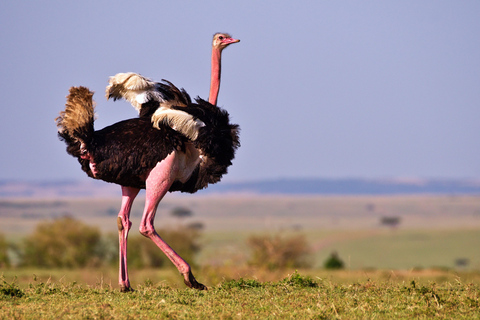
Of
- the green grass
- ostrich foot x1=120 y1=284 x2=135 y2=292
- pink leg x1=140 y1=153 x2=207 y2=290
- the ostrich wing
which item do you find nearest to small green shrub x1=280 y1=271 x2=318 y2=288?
the green grass

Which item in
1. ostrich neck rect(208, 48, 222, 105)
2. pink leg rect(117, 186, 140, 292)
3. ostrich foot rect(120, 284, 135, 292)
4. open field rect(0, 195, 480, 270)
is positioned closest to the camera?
ostrich foot rect(120, 284, 135, 292)

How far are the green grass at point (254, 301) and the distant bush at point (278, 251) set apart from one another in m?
22.3

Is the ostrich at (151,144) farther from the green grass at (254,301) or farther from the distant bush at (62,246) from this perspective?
the distant bush at (62,246)

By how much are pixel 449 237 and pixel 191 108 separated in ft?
270

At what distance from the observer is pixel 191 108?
351 inches

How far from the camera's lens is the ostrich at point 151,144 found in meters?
8.45

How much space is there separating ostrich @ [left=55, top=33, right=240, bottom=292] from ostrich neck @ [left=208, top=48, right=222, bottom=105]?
1.60 feet

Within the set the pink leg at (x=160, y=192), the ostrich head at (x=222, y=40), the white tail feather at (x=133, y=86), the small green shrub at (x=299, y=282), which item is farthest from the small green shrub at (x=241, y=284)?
the ostrich head at (x=222, y=40)

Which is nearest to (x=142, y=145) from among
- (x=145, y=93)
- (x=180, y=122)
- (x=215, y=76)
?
(x=180, y=122)

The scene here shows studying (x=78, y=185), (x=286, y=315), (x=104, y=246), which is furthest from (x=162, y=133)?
(x=78, y=185)

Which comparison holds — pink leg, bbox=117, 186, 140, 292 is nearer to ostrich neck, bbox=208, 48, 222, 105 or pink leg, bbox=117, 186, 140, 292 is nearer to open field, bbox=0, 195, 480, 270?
→ ostrich neck, bbox=208, 48, 222, 105

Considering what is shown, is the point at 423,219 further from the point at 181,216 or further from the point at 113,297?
the point at 113,297

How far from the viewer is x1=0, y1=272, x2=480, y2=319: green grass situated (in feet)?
22.4

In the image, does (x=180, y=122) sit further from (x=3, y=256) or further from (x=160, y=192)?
(x=3, y=256)
